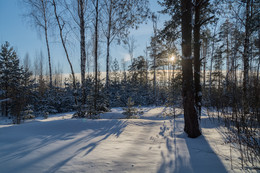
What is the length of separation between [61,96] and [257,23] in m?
18.8

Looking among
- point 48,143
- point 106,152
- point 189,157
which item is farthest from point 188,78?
point 48,143

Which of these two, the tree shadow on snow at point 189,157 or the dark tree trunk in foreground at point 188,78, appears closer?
the tree shadow on snow at point 189,157

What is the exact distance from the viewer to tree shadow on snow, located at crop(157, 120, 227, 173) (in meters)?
2.33

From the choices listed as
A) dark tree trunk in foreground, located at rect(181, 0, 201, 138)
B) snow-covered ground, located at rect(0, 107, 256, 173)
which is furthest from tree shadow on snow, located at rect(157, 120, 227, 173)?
dark tree trunk in foreground, located at rect(181, 0, 201, 138)

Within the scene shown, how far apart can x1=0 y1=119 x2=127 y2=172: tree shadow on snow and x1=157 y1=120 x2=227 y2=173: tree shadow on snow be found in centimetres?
167

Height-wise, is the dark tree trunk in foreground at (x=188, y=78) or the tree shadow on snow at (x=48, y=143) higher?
the dark tree trunk in foreground at (x=188, y=78)

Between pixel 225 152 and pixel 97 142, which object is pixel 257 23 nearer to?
pixel 225 152

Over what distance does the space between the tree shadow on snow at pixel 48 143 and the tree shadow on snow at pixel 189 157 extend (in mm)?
1671

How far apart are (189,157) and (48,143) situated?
3.29m

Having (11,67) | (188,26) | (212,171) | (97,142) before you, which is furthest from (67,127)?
(11,67)

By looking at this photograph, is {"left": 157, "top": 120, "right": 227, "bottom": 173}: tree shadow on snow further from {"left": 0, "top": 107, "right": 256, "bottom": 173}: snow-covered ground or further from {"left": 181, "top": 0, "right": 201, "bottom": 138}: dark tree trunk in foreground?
{"left": 181, "top": 0, "right": 201, "bottom": 138}: dark tree trunk in foreground

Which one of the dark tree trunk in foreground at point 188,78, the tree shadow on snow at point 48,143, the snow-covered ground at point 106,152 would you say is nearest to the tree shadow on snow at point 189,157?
the snow-covered ground at point 106,152

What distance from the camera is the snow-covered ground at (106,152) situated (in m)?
2.28

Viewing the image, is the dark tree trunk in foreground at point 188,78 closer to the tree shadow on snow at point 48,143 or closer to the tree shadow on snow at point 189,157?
the tree shadow on snow at point 189,157
